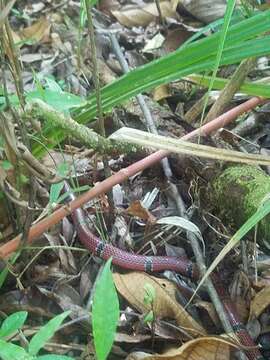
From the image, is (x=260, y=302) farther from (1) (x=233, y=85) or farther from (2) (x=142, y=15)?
(2) (x=142, y=15)

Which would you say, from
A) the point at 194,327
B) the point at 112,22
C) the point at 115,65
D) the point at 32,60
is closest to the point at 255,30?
the point at 194,327

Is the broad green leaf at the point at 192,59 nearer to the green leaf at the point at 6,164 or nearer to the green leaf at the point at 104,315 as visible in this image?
the green leaf at the point at 6,164

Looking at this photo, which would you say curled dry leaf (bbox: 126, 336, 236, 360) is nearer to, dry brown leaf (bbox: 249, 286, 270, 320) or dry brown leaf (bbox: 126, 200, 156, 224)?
dry brown leaf (bbox: 249, 286, 270, 320)

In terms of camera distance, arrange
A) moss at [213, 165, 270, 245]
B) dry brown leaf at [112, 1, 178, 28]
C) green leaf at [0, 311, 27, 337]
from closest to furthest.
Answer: green leaf at [0, 311, 27, 337], moss at [213, 165, 270, 245], dry brown leaf at [112, 1, 178, 28]

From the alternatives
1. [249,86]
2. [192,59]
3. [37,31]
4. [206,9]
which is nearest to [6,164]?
[192,59]

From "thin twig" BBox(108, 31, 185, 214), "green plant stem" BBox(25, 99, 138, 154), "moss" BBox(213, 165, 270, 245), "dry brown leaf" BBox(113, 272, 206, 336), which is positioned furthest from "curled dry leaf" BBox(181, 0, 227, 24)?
"dry brown leaf" BBox(113, 272, 206, 336)

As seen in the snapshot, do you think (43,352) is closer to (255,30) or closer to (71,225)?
→ (71,225)
